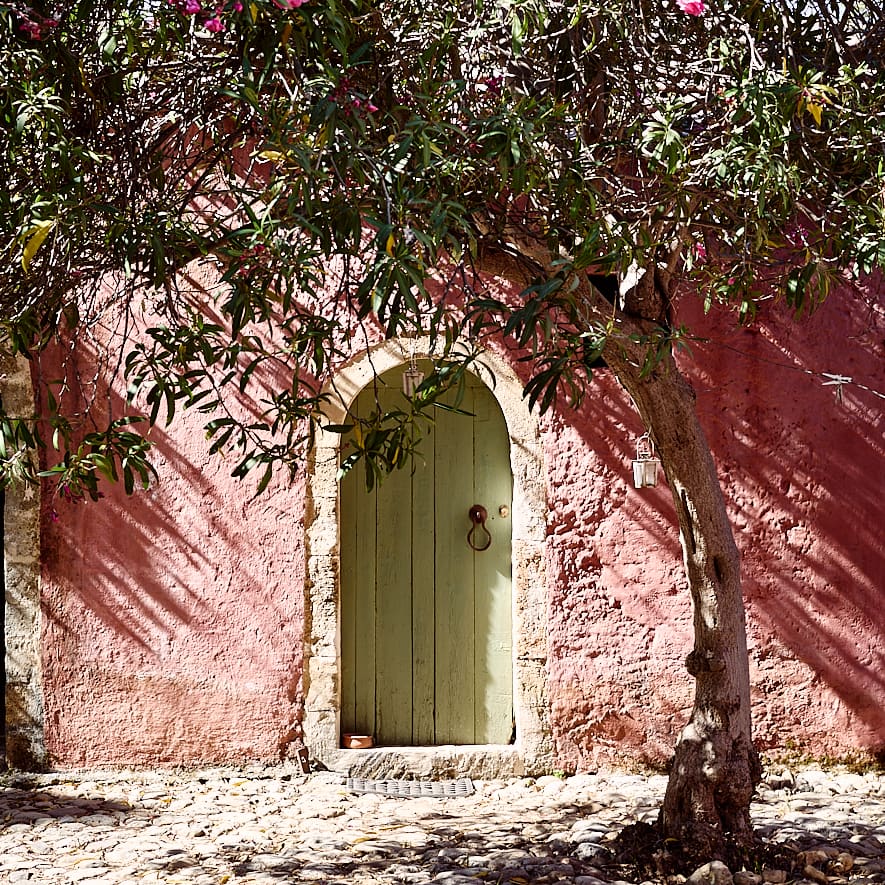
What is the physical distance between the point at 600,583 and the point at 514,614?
494 millimetres

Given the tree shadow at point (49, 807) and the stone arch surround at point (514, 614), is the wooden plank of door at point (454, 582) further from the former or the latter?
the tree shadow at point (49, 807)

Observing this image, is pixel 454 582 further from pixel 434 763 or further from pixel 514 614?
pixel 434 763

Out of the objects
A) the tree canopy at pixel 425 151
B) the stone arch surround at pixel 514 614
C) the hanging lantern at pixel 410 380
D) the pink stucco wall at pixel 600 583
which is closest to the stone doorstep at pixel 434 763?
the stone arch surround at pixel 514 614

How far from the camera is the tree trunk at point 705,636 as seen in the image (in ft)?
13.7

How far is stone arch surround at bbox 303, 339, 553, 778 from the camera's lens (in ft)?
18.9

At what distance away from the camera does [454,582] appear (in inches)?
237

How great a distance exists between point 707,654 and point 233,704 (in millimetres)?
2757

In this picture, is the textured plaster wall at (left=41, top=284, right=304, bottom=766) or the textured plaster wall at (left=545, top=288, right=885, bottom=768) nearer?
the textured plaster wall at (left=545, top=288, right=885, bottom=768)

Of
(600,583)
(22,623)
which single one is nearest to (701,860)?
(600,583)

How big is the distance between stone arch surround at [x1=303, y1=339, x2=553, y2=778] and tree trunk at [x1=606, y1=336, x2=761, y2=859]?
4.93ft

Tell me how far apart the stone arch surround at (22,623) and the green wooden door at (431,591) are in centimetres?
169

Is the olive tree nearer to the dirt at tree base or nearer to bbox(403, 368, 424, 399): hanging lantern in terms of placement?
the dirt at tree base

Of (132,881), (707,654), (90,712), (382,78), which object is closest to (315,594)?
(90,712)

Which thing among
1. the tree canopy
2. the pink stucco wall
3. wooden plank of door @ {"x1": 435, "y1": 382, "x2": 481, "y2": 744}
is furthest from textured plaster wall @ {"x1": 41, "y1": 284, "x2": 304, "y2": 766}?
the tree canopy
